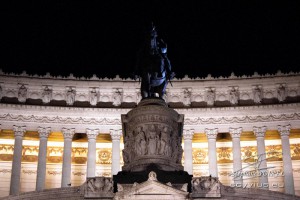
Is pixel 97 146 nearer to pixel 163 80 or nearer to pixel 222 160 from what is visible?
pixel 222 160

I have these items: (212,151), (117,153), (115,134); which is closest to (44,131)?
(115,134)

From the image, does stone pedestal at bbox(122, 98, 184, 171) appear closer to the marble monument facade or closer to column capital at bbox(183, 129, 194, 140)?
the marble monument facade

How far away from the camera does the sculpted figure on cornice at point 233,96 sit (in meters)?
81.3

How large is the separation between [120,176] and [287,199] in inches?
427

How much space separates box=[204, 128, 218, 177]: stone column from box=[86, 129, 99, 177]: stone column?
15.2 meters

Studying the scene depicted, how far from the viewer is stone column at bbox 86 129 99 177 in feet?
253

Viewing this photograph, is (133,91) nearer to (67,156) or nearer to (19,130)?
(67,156)

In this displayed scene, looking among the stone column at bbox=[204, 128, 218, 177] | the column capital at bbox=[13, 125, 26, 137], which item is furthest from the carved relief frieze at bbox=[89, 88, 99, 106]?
the stone column at bbox=[204, 128, 218, 177]

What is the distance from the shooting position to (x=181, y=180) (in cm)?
3588

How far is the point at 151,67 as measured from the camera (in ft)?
138


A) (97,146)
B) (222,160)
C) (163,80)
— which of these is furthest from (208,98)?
(163,80)

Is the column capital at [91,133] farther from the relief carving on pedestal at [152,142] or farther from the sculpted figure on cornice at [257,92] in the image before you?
the relief carving on pedestal at [152,142]

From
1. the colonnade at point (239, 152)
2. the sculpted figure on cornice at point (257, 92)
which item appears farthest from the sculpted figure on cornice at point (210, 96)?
the sculpted figure on cornice at point (257, 92)

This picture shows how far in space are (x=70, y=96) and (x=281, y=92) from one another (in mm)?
29185
